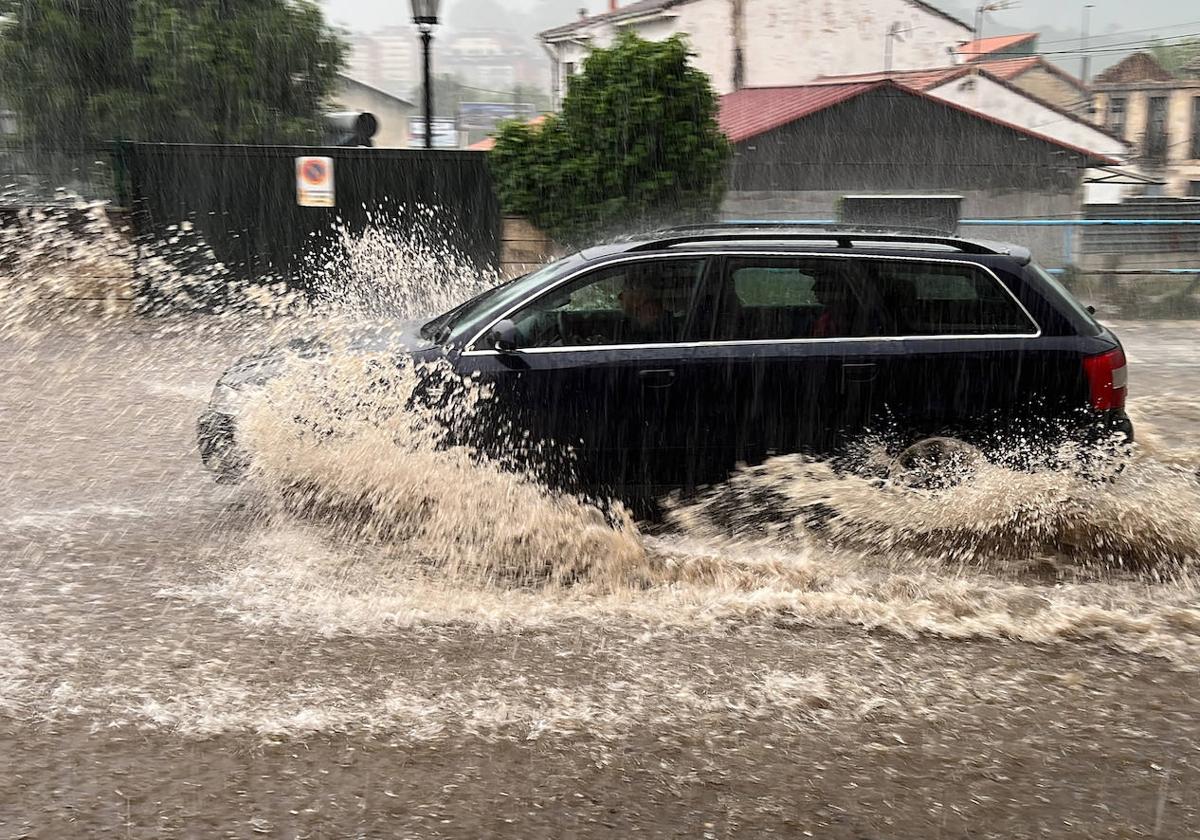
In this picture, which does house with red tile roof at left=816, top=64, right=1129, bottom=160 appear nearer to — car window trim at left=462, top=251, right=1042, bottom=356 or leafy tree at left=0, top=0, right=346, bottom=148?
leafy tree at left=0, top=0, right=346, bottom=148

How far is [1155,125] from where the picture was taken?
5806 centimetres

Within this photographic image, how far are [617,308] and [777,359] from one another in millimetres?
856

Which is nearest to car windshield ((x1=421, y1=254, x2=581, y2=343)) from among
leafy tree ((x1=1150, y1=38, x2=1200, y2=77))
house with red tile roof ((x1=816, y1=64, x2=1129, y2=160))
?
house with red tile roof ((x1=816, y1=64, x2=1129, y2=160))

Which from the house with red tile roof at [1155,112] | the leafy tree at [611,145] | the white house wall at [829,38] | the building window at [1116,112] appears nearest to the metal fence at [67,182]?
the leafy tree at [611,145]

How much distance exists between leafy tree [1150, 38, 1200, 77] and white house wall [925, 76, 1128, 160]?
85.8 ft

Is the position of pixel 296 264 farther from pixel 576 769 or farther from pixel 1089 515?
pixel 576 769

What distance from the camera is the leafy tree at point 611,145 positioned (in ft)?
50.9

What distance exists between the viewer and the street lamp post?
14.8m

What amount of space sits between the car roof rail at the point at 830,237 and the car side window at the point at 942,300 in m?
0.18

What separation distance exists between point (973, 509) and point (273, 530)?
367cm

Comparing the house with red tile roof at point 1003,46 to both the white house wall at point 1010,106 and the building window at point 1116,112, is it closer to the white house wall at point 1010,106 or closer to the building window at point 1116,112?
the white house wall at point 1010,106

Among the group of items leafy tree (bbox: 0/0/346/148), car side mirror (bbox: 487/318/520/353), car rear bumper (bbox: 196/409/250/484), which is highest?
leafy tree (bbox: 0/0/346/148)

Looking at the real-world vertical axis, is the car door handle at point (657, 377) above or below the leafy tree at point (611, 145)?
below

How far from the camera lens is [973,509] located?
19.8 ft
